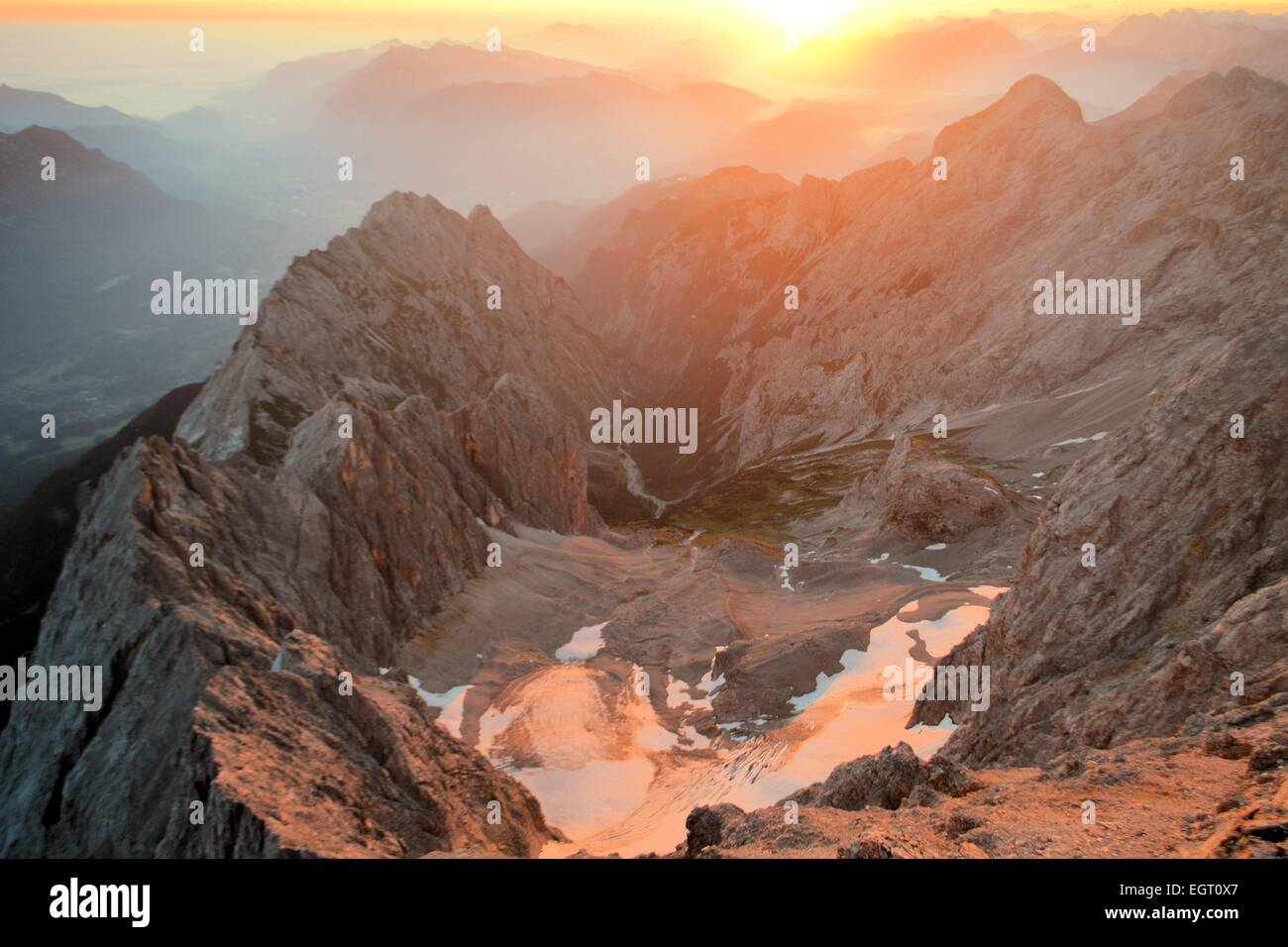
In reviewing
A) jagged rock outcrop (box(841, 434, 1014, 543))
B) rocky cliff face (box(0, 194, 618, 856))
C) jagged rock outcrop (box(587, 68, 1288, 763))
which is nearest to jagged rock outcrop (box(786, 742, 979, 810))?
jagged rock outcrop (box(587, 68, 1288, 763))

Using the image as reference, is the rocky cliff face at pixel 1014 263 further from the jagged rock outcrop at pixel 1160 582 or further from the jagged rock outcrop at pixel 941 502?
the jagged rock outcrop at pixel 1160 582

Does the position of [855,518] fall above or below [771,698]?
above

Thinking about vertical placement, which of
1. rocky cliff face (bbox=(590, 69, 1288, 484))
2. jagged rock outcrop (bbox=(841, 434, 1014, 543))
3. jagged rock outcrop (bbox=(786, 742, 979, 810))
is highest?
rocky cliff face (bbox=(590, 69, 1288, 484))

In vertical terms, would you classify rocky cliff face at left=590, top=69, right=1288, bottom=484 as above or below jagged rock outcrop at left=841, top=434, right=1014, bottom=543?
above

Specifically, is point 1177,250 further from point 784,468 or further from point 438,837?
point 438,837

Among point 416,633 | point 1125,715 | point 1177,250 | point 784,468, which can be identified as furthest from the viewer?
point 784,468

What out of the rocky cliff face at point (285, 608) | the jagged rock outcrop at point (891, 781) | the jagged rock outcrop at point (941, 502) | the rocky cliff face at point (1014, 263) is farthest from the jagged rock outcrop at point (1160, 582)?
the rocky cliff face at point (1014, 263)

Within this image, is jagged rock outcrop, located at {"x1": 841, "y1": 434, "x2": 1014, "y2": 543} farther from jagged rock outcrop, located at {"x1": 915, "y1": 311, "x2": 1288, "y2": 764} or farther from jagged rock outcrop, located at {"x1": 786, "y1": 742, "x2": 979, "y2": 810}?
jagged rock outcrop, located at {"x1": 786, "y1": 742, "x2": 979, "y2": 810}
